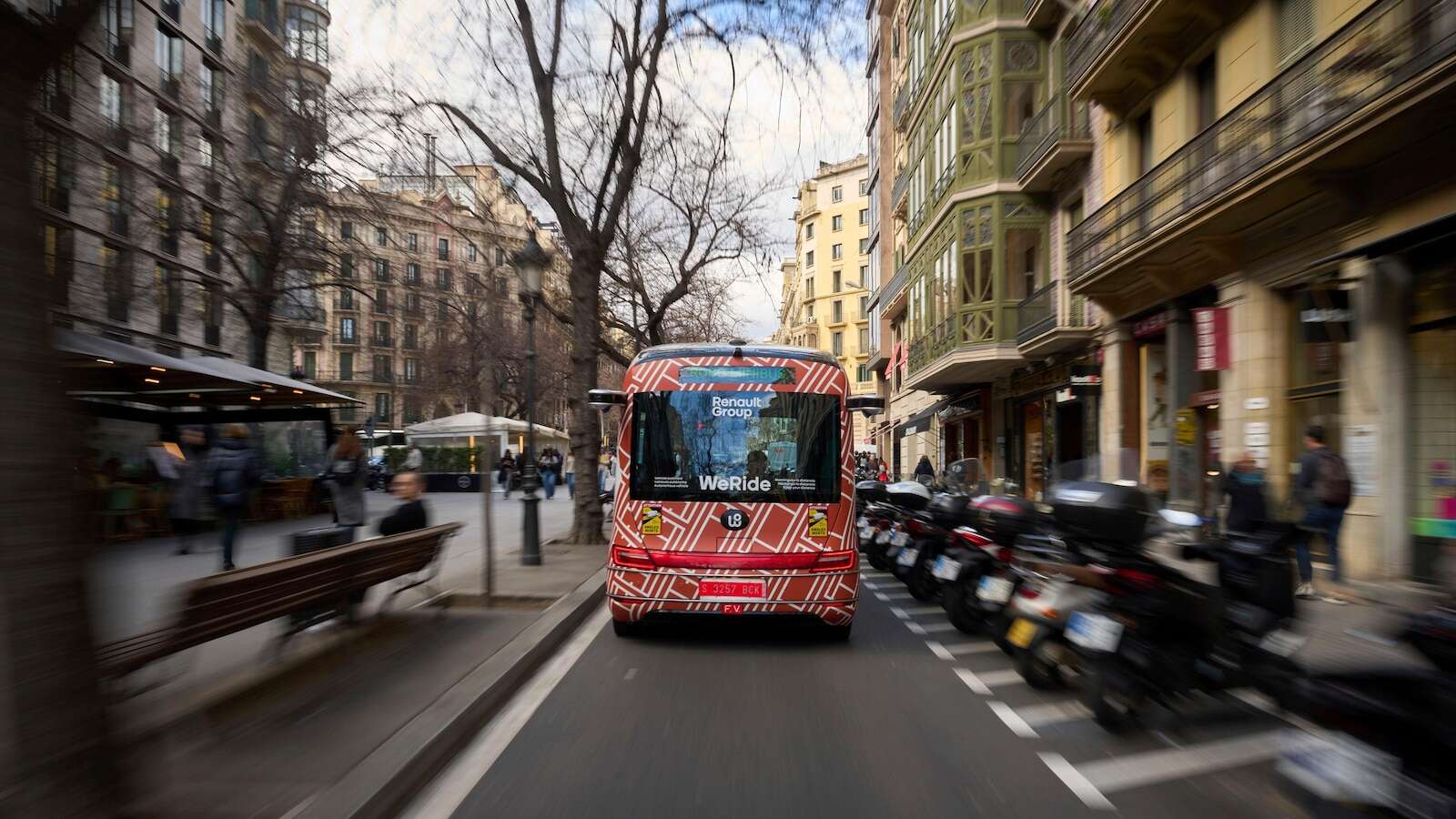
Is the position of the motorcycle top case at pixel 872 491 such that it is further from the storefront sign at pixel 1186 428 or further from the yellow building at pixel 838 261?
the yellow building at pixel 838 261

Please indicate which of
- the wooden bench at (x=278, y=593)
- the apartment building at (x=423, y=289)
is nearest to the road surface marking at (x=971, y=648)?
the wooden bench at (x=278, y=593)

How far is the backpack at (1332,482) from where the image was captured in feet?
31.6

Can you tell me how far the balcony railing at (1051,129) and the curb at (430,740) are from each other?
16348mm

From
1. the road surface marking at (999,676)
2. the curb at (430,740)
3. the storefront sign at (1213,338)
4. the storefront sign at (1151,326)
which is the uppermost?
the storefront sign at (1151,326)

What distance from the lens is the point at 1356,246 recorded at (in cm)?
1135

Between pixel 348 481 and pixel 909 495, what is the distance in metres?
6.07

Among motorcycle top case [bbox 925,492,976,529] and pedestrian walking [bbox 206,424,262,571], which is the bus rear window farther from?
pedestrian walking [bbox 206,424,262,571]

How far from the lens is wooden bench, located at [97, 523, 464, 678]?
4.49m

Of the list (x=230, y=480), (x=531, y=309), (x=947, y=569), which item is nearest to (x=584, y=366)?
(x=531, y=309)

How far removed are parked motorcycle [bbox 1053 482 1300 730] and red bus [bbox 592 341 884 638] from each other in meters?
2.40

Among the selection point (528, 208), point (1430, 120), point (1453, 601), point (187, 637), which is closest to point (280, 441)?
point (528, 208)

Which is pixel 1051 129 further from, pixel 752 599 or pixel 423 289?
pixel 752 599

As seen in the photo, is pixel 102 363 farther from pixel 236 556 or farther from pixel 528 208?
pixel 528 208

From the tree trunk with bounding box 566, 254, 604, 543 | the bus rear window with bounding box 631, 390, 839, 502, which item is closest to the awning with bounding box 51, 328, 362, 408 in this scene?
the tree trunk with bounding box 566, 254, 604, 543
